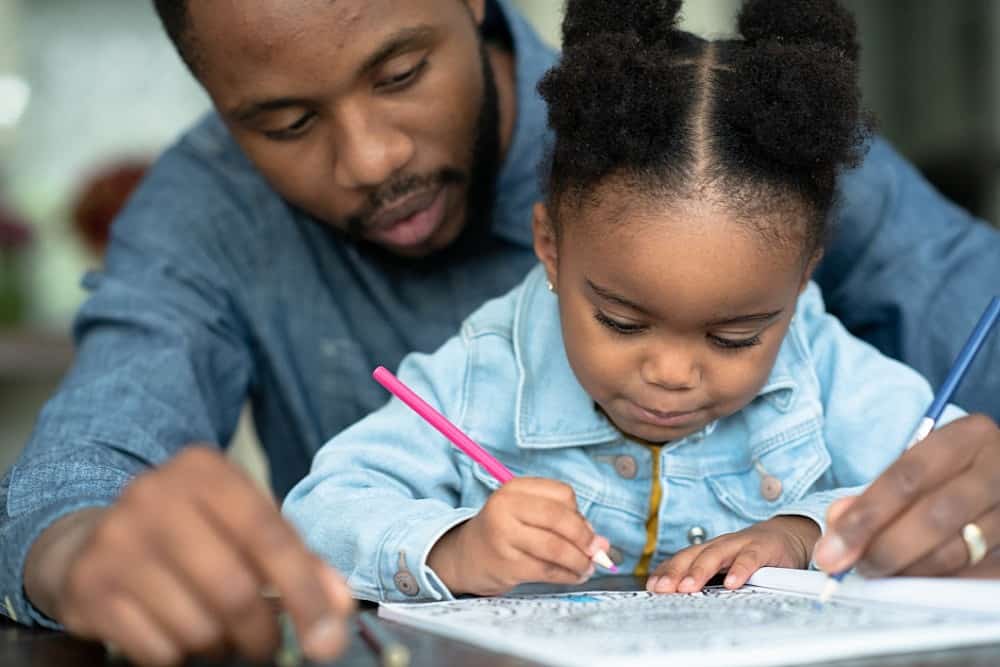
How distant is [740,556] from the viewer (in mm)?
1001

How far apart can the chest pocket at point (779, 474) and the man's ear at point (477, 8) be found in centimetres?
59

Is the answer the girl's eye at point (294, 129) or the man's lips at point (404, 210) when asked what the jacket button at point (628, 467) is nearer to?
the man's lips at point (404, 210)

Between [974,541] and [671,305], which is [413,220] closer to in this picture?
[671,305]

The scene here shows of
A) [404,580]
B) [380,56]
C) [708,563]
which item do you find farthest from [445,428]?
[380,56]

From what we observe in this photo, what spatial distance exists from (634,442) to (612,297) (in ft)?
0.64

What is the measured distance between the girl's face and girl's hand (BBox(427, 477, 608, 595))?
0.19 m

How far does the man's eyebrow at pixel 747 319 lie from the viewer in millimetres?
1070

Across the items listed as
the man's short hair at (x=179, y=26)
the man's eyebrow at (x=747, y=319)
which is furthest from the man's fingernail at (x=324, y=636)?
the man's short hair at (x=179, y=26)

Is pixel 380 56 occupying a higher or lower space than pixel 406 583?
higher

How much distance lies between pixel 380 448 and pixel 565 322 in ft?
0.65

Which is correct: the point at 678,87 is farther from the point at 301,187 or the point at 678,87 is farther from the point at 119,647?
the point at 119,647

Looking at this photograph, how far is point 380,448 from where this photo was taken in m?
1.15

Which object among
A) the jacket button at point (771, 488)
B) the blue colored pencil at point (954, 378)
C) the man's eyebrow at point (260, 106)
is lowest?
the jacket button at point (771, 488)

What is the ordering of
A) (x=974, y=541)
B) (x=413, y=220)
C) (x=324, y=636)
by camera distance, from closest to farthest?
(x=324, y=636) → (x=974, y=541) → (x=413, y=220)
